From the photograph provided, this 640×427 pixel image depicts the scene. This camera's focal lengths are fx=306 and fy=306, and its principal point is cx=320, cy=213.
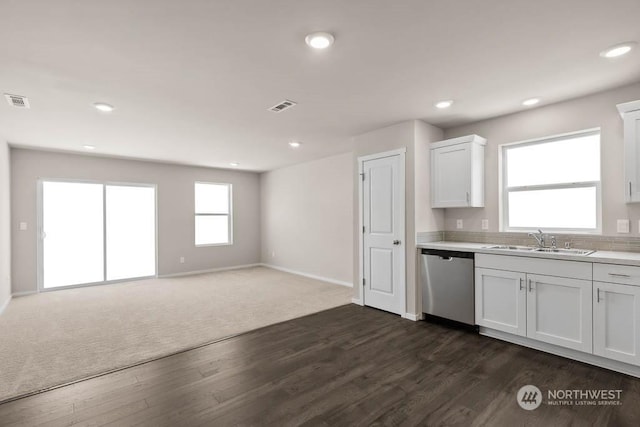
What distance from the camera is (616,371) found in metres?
2.51

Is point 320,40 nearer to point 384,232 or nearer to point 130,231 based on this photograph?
point 384,232

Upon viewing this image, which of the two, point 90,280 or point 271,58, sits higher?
point 271,58

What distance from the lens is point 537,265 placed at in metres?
2.89

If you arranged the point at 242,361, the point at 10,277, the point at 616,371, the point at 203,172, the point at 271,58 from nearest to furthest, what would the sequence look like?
the point at 271,58
the point at 616,371
the point at 242,361
the point at 10,277
the point at 203,172

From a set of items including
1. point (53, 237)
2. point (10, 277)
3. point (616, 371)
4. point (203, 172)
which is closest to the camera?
point (616, 371)

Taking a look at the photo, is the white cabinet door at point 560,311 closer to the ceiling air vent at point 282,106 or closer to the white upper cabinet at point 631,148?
the white upper cabinet at point 631,148

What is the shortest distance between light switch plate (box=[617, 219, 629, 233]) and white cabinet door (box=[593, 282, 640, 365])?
0.72 metres

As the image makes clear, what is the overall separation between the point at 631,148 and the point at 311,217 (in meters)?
4.99

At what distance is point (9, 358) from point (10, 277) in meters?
3.16

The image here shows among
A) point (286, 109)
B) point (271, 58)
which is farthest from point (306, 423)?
point (286, 109)

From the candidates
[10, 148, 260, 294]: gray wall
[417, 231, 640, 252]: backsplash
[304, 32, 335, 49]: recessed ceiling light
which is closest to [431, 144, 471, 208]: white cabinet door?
[417, 231, 640, 252]: backsplash

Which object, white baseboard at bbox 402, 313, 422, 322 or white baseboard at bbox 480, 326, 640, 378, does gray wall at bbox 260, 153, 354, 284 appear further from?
white baseboard at bbox 480, 326, 640, 378

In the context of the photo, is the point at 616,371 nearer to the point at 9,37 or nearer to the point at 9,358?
the point at 9,37

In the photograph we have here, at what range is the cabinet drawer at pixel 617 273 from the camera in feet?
7.86
